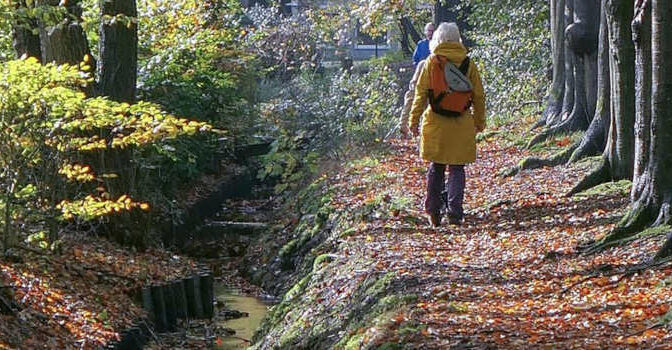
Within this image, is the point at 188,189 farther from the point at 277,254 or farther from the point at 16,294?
the point at 16,294

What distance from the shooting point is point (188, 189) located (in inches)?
860

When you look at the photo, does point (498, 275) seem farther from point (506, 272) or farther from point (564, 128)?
point (564, 128)

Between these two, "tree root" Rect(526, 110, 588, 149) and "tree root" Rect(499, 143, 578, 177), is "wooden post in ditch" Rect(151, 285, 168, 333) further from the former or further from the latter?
"tree root" Rect(526, 110, 588, 149)

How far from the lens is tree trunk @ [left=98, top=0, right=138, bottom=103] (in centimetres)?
1490

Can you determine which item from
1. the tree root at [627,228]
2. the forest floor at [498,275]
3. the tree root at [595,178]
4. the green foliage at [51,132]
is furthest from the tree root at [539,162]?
the tree root at [627,228]

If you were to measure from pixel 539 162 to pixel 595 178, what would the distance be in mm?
3250

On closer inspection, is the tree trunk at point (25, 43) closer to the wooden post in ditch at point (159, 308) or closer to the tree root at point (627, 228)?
the wooden post in ditch at point (159, 308)

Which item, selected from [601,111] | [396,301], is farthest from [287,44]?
[396,301]

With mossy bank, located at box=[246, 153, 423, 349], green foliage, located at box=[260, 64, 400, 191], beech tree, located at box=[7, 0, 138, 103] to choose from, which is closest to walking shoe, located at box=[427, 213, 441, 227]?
mossy bank, located at box=[246, 153, 423, 349]

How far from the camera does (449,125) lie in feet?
38.7

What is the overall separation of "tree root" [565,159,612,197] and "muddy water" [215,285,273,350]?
156 inches

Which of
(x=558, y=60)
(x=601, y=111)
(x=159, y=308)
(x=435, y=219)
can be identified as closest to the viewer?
(x=435, y=219)

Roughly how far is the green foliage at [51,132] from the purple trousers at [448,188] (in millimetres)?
2377

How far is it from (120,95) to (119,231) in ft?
5.68
